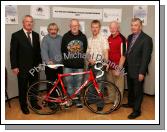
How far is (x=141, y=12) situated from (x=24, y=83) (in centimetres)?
166

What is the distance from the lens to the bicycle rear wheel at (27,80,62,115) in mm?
3705

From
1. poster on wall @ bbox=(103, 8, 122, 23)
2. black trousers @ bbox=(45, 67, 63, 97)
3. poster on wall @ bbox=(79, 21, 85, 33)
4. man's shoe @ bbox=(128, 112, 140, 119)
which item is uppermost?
poster on wall @ bbox=(103, 8, 122, 23)

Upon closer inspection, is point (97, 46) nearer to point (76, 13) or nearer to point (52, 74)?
point (76, 13)

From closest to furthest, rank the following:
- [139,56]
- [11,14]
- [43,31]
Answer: [139,56], [11,14], [43,31]

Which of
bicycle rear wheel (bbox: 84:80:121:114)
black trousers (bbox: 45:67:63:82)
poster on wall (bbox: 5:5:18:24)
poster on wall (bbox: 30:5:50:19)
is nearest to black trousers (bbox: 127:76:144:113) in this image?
bicycle rear wheel (bbox: 84:80:121:114)

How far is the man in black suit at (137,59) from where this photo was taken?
3.48 meters

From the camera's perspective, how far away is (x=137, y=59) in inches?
141

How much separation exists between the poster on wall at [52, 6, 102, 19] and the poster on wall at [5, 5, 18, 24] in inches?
18.1

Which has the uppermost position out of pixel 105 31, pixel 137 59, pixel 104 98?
pixel 105 31

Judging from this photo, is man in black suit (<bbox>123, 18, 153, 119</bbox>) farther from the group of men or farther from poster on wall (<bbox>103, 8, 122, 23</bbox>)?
poster on wall (<bbox>103, 8, 122, 23</bbox>)

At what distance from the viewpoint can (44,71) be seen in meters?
3.75

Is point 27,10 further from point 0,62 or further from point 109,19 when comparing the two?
point 109,19

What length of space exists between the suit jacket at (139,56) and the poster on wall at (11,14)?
140 centimetres

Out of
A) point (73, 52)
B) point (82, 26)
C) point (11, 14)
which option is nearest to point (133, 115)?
point (73, 52)
